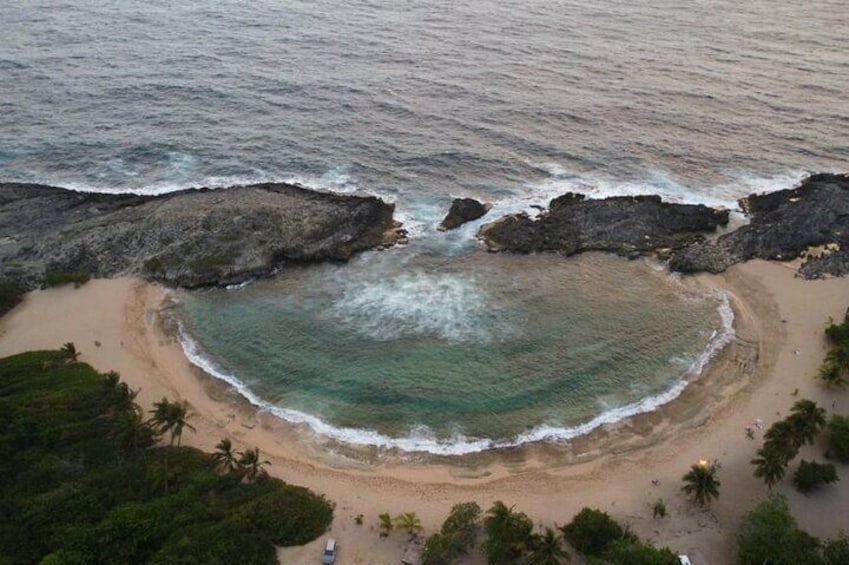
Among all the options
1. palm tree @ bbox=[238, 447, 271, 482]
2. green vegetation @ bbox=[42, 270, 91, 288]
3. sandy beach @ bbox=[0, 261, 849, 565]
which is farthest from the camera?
green vegetation @ bbox=[42, 270, 91, 288]

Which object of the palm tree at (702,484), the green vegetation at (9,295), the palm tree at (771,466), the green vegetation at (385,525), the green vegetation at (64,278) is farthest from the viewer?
the green vegetation at (64,278)

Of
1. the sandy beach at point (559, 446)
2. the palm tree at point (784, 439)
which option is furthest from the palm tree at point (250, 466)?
A: the palm tree at point (784, 439)

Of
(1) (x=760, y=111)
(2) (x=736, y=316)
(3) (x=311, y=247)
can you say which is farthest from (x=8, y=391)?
(1) (x=760, y=111)

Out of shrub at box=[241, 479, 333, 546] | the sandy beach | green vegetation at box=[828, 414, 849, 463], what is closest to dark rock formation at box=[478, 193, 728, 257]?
the sandy beach

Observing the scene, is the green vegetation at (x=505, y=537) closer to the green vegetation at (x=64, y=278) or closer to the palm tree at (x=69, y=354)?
the palm tree at (x=69, y=354)

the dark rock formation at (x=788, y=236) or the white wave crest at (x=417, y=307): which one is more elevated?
the dark rock formation at (x=788, y=236)

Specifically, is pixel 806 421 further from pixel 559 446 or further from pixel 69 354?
pixel 69 354

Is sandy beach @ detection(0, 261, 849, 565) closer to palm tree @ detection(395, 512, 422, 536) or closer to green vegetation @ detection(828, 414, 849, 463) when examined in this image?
palm tree @ detection(395, 512, 422, 536)
